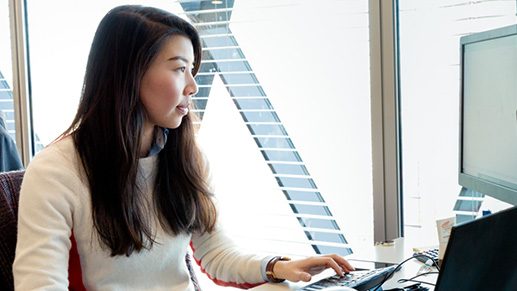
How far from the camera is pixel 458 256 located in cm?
91

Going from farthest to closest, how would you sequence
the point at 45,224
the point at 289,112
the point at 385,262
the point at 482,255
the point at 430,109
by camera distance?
the point at 289,112 → the point at 430,109 → the point at 385,262 → the point at 45,224 → the point at 482,255

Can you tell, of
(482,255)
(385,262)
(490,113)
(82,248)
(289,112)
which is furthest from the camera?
(289,112)

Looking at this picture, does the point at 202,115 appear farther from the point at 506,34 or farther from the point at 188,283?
the point at 506,34

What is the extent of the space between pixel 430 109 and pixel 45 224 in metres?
1.51

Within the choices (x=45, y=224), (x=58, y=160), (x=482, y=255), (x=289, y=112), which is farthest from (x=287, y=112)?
(x=482, y=255)

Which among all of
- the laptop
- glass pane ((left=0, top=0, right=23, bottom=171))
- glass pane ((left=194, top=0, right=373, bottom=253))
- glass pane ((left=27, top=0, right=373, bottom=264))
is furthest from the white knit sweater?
glass pane ((left=0, top=0, right=23, bottom=171))

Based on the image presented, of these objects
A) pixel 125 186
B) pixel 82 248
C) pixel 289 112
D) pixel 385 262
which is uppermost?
pixel 289 112

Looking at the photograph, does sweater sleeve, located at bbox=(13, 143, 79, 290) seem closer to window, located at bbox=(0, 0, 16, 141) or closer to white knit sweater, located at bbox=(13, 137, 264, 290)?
white knit sweater, located at bbox=(13, 137, 264, 290)

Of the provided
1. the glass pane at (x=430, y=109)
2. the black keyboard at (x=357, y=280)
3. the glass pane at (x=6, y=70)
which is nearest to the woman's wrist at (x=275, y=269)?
the black keyboard at (x=357, y=280)

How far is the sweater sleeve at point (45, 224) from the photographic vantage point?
1.26 metres

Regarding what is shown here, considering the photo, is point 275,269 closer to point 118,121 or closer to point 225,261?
point 225,261

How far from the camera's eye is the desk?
144 centimetres

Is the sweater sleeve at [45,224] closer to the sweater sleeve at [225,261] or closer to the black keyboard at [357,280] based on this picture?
the sweater sleeve at [225,261]

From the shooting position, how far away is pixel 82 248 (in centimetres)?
141
